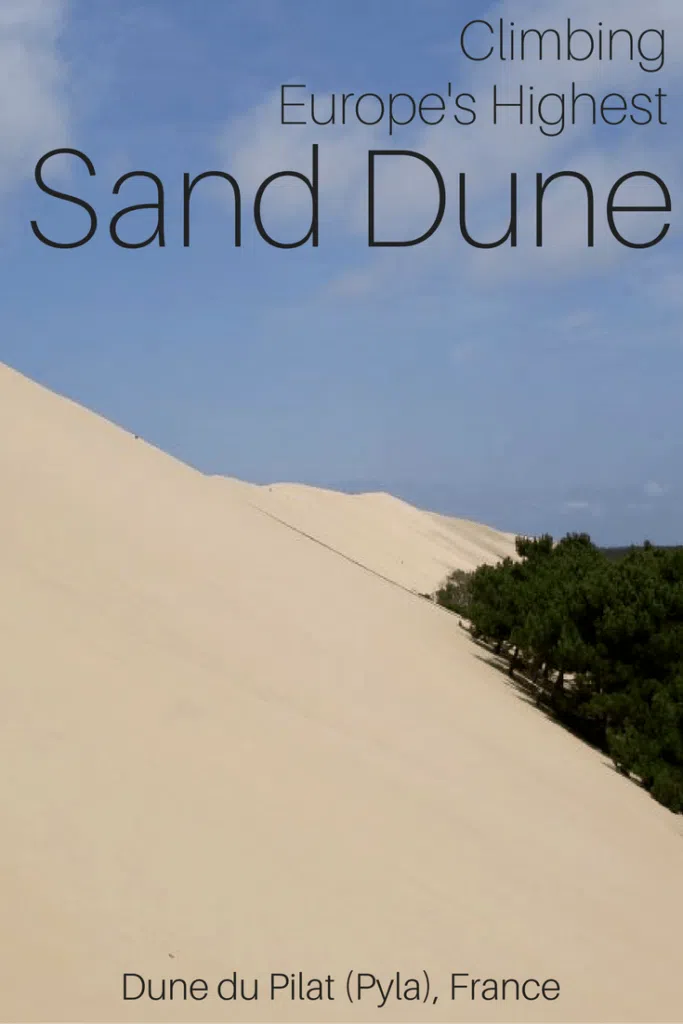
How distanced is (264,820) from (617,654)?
8.75m

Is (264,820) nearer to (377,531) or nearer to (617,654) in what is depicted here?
(617,654)

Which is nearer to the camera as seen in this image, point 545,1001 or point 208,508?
point 545,1001

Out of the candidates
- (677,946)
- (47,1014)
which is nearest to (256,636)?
(677,946)

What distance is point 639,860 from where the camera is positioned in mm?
7914

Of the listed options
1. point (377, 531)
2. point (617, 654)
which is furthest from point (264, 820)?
point (377, 531)

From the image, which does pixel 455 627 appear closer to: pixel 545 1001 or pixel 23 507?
pixel 23 507

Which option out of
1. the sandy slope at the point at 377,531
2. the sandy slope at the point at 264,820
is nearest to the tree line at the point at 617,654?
the sandy slope at the point at 264,820

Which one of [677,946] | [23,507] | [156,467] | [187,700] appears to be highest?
[156,467]

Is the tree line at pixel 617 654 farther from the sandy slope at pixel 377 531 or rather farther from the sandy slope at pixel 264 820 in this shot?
the sandy slope at pixel 377 531

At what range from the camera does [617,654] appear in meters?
13.3

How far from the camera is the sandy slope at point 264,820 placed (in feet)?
14.3

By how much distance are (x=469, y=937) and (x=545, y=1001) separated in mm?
484

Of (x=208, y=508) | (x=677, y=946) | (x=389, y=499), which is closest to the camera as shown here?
(x=677, y=946)

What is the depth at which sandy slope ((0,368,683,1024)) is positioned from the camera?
171 inches
